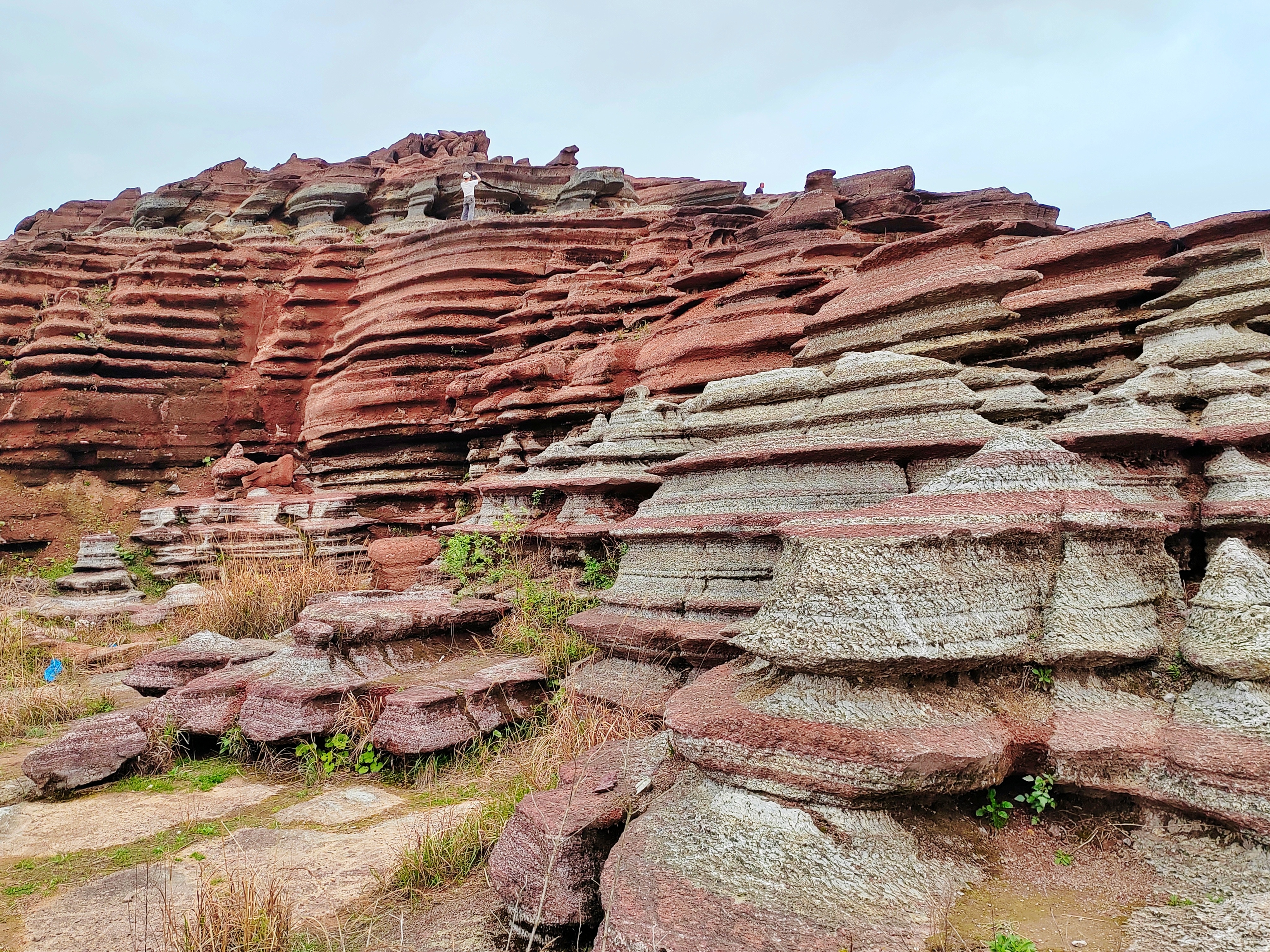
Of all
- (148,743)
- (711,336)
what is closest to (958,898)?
(148,743)

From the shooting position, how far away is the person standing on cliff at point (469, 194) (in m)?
18.7

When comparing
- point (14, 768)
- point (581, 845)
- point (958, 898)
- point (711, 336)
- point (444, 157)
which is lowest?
point (14, 768)

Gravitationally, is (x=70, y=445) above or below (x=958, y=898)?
above

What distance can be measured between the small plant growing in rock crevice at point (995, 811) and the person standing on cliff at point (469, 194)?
60.8 feet

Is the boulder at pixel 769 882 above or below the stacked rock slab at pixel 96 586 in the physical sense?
above

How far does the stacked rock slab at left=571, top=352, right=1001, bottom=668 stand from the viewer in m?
4.41

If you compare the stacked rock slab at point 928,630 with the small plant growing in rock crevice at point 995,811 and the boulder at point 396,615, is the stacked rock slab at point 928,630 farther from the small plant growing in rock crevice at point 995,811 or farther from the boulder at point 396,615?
the boulder at point 396,615

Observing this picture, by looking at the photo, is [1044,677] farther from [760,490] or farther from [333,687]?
[333,687]

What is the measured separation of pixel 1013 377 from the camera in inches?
218

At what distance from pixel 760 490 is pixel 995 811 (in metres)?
2.66

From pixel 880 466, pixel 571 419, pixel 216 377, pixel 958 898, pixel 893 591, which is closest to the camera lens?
pixel 958 898

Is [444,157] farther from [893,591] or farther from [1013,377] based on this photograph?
[893,591]

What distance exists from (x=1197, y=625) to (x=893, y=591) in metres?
1.19

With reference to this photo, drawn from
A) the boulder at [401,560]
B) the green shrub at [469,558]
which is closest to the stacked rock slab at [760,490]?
the green shrub at [469,558]
